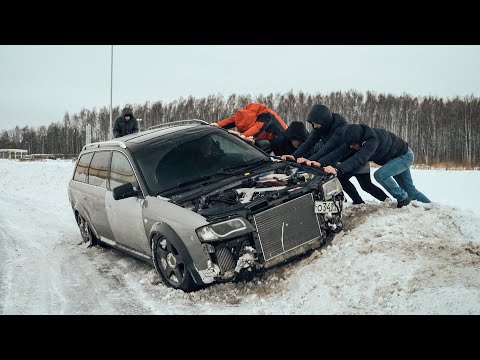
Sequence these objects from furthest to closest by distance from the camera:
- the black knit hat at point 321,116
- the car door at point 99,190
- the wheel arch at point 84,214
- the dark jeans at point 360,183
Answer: the dark jeans at point 360,183 < the black knit hat at point 321,116 < the wheel arch at point 84,214 < the car door at point 99,190

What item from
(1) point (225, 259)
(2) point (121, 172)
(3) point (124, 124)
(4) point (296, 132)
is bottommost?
(1) point (225, 259)

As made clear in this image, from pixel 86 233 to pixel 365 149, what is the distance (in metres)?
4.68

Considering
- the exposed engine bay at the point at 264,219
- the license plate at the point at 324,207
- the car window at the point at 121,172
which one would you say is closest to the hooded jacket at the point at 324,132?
the exposed engine bay at the point at 264,219

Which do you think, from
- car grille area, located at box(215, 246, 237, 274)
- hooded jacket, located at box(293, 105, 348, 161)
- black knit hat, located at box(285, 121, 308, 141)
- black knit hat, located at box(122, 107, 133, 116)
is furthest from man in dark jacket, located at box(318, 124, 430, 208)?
black knit hat, located at box(122, 107, 133, 116)

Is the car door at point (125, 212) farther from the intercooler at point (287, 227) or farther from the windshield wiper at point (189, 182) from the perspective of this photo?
the intercooler at point (287, 227)

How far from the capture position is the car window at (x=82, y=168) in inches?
297

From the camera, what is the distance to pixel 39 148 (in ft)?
232

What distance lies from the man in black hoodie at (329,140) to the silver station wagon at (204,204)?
4.29 feet

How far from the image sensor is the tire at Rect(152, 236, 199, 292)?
191 inches

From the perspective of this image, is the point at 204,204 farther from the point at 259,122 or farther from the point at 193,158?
the point at 259,122

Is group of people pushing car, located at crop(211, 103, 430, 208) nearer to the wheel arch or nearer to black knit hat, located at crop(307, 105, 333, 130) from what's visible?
black knit hat, located at crop(307, 105, 333, 130)

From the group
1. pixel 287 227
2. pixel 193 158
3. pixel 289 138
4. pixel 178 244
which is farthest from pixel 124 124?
pixel 287 227

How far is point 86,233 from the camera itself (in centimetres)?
780
